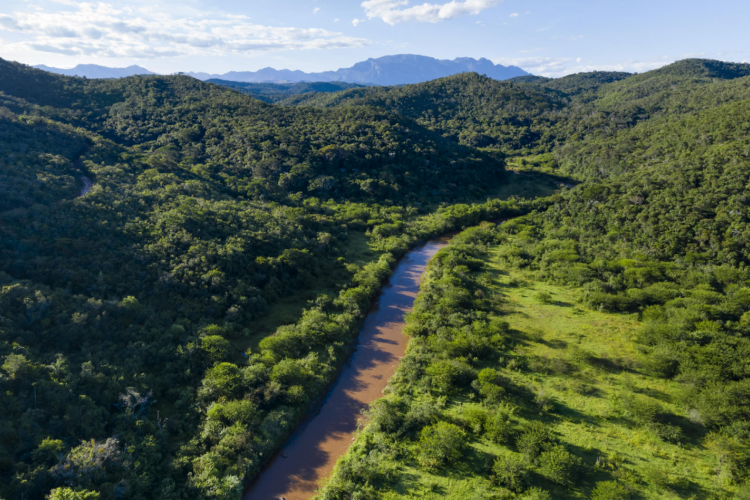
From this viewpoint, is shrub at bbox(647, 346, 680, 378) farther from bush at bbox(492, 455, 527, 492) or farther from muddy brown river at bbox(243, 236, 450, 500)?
muddy brown river at bbox(243, 236, 450, 500)

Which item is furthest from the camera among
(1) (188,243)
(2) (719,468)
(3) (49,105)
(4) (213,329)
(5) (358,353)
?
(3) (49,105)

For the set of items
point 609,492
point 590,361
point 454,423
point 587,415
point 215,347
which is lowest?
point 454,423

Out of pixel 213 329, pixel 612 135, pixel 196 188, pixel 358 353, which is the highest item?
pixel 612 135

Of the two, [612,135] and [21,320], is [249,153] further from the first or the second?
[612,135]

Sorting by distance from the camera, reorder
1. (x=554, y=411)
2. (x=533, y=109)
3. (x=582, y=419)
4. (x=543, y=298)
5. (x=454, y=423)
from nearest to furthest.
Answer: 1. (x=454, y=423)
2. (x=582, y=419)
3. (x=554, y=411)
4. (x=543, y=298)
5. (x=533, y=109)

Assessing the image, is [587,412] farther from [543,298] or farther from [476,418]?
[543,298]

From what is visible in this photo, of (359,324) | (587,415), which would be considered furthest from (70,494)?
(587,415)

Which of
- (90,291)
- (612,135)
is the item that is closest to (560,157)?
(612,135)
